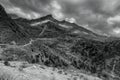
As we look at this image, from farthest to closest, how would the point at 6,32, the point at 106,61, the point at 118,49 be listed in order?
the point at 118,49
the point at 106,61
the point at 6,32

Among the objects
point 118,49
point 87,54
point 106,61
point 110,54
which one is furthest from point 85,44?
point 118,49

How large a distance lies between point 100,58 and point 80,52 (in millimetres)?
24464

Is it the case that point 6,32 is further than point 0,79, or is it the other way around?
point 6,32

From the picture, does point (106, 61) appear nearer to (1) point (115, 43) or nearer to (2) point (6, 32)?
(1) point (115, 43)

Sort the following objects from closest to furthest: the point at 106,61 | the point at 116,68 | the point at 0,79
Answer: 1. the point at 0,79
2. the point at 116,68
3. the point at 106,61

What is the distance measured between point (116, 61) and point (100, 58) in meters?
18.6

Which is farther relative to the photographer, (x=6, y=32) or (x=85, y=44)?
(x=85, y=44)

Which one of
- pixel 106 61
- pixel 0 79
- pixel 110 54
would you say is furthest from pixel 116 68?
pixel 0 79

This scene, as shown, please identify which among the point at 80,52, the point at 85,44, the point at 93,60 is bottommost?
the point at 93,60

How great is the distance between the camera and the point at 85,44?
355ft

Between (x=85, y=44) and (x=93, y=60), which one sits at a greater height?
(x=85, y=44)

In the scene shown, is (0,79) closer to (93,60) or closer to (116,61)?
(93,60)

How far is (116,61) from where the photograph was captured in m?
116

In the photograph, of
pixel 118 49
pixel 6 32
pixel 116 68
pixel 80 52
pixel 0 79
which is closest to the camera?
pixel 0 79
